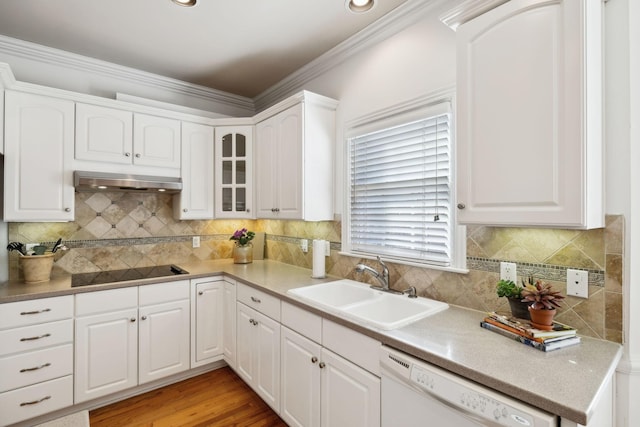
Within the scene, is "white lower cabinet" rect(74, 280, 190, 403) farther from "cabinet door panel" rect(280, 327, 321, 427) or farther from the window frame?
the window frame

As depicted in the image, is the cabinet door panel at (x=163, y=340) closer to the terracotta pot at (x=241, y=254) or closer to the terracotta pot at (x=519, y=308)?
the terracotta pot at (x=241, y=254)

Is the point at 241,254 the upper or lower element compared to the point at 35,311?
upper

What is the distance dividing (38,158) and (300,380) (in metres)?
2.37

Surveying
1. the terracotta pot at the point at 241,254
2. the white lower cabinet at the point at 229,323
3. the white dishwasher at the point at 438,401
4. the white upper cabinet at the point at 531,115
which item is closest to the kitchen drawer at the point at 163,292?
the white lower cabinet at the point at 229,323

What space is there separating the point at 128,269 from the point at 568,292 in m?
3.17

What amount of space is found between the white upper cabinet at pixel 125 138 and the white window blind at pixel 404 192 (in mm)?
1637

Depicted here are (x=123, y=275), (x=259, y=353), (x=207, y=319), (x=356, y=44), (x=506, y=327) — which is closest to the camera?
(x=506, y=327)

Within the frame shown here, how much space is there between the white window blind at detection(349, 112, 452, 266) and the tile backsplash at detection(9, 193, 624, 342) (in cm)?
14

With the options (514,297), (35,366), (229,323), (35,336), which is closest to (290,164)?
(229,323)

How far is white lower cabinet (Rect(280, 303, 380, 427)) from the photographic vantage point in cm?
144

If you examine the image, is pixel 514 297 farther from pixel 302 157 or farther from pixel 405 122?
pixel 302 157

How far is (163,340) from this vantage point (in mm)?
2482

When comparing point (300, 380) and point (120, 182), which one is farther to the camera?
point (120, 182)

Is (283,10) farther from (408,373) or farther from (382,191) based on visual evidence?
(408,373)
